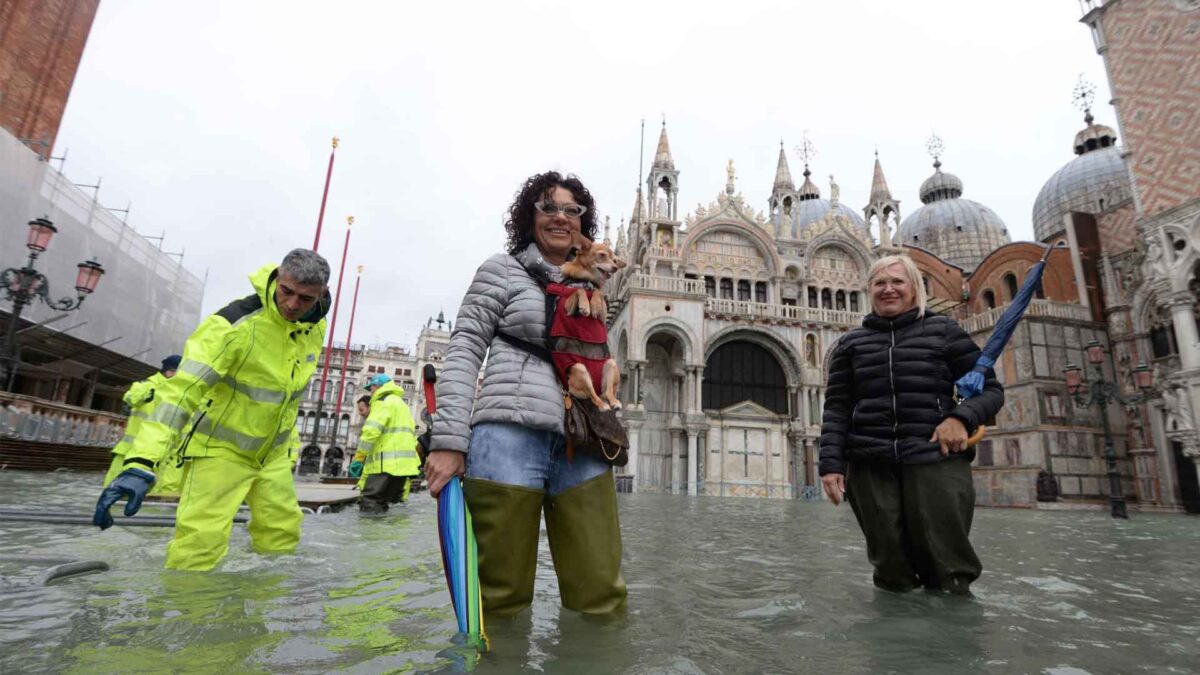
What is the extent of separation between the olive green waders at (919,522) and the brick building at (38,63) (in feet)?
91.7

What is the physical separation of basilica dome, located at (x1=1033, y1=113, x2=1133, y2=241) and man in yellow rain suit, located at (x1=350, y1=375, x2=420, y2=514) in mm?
33522

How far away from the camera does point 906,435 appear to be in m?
3.19

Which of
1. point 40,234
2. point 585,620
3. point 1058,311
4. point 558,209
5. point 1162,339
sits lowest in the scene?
point 585,620

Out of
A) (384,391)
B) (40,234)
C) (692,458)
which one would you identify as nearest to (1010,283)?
(692,458)

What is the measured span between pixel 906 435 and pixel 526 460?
208 cm

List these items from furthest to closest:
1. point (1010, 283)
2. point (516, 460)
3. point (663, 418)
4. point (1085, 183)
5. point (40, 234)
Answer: point (1085, 183) < point (1010, 283) < point (663, 418) < point (40, 234) < point (516, 460)

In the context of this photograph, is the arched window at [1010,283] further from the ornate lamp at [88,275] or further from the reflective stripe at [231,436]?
the ornate lamp at [88,275]

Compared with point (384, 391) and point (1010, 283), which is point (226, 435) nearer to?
point (384, 391)

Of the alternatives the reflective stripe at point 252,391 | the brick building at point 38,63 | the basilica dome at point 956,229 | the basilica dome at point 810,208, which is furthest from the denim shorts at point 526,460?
the basilica dome at point 956,229

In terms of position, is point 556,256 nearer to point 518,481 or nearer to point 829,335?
point 518,481

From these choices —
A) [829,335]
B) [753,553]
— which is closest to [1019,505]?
[829,335]

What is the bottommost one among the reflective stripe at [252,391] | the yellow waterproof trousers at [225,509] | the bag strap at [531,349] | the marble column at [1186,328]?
the yellow waterproof trousers at [225,509]

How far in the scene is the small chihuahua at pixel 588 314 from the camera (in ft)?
7.98

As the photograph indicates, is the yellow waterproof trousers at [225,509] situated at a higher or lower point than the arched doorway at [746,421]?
lower
